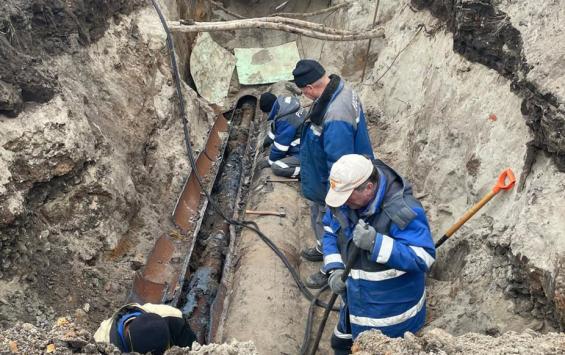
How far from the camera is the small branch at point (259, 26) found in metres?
8.95

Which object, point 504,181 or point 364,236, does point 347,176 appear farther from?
point 504,181

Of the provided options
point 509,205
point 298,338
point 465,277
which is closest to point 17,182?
point 298,338

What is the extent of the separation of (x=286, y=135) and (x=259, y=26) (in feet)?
10.3

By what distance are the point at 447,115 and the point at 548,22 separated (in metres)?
1.72

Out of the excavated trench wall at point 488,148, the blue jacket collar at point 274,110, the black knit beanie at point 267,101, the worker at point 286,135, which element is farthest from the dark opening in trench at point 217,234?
the excavated trench wall at point 488,148

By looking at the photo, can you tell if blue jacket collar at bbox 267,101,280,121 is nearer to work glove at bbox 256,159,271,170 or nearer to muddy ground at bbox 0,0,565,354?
work glove at bbox 256,159,271,170

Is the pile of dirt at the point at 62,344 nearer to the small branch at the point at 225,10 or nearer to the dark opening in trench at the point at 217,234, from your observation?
the dark opening in trench at the point at 217,234

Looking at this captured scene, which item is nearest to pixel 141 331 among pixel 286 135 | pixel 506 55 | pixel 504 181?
pixel 504 181

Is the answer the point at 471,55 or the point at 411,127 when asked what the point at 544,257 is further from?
the point at 411,127

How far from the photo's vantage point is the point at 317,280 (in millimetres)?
5383

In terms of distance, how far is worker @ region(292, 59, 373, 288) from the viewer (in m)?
4.60

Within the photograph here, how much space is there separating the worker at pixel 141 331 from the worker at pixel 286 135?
3.98 metres

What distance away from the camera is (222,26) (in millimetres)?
8906

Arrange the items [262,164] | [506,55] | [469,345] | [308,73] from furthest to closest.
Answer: [262,164] → [506,55] → [308,73] → [469,345]
